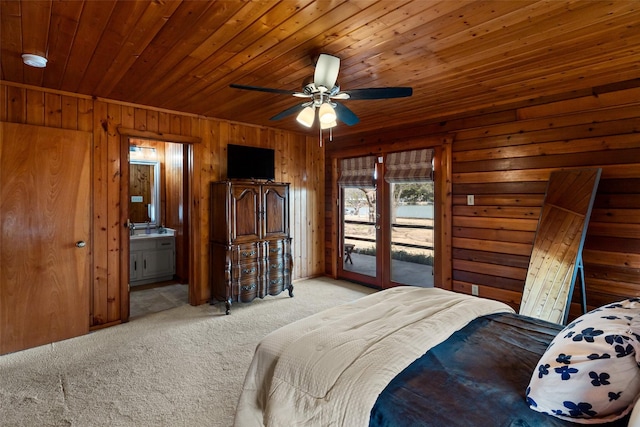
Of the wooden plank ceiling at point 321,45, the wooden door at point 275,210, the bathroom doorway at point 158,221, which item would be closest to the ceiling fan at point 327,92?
the wooden plank ceiling at point 321,45

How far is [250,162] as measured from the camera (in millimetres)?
4477

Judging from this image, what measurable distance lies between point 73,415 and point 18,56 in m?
2.65

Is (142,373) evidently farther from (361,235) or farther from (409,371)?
(361,235)

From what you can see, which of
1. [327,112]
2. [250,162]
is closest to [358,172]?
[250,162]

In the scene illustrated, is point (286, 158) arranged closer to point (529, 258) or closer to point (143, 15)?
point (143, 15)

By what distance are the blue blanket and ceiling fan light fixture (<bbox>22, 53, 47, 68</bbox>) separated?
328 cm

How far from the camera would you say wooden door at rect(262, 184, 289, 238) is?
4.25m

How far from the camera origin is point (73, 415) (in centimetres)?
204

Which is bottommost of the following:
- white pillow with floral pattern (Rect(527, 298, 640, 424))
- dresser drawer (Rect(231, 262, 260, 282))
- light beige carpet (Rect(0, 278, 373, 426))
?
light beige carpet (Rect(0, 278, 373, 426))

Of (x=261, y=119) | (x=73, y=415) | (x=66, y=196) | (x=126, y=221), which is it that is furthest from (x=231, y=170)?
(x=73, y=415)

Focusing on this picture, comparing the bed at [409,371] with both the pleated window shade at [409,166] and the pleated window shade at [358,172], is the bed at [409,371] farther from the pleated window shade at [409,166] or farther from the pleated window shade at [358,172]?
the pleated window shade at [358,172]

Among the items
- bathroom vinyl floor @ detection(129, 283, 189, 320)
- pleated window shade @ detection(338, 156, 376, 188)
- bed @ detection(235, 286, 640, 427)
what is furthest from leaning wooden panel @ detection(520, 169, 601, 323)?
bathroom vinyl floor @ detection(129, 283, 189, 320)

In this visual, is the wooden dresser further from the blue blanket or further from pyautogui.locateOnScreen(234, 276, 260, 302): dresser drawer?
the blue blanket

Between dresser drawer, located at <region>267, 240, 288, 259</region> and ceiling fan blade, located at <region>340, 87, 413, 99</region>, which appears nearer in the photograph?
ceiling fan blade, located at <region>340, 87, 413, 99</region>
